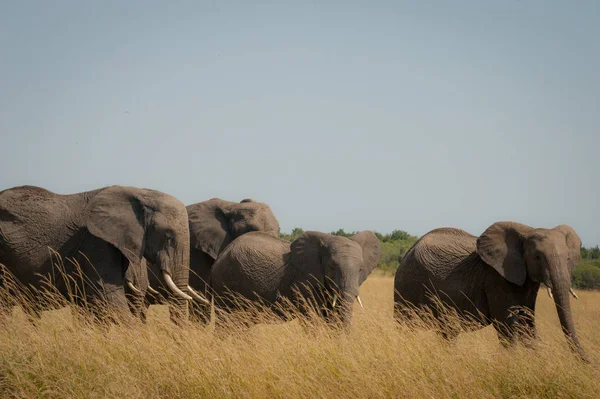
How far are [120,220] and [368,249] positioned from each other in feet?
14.8

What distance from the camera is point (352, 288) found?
37.7 ft

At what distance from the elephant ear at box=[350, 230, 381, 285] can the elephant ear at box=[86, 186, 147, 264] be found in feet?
12.6

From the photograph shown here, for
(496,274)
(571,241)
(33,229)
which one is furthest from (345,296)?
(33,229)

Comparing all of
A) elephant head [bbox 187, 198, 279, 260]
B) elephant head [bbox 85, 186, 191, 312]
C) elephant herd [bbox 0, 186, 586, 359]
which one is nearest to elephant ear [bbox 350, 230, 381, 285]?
elephant herd [bbox 0, 186, 586, 359]

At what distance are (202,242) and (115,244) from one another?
5609mm

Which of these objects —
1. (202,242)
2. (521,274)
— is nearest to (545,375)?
(521,274)

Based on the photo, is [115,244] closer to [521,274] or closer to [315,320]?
[315,320]

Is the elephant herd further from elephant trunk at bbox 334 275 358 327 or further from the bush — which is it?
the bush

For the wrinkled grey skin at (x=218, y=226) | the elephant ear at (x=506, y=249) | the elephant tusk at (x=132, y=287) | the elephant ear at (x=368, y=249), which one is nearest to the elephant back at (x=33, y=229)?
the elephant tusk at (x=132, y=287)

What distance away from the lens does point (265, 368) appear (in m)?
7.48

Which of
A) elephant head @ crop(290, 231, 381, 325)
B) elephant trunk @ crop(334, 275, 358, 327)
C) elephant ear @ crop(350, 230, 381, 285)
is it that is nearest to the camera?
elephant trunk @ crop(334, 275, 358, 327)

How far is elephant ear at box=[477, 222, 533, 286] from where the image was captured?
10359 millimetres

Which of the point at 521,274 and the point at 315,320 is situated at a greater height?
the point at 521,274

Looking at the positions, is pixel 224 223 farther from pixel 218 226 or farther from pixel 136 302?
pixel 136 302
